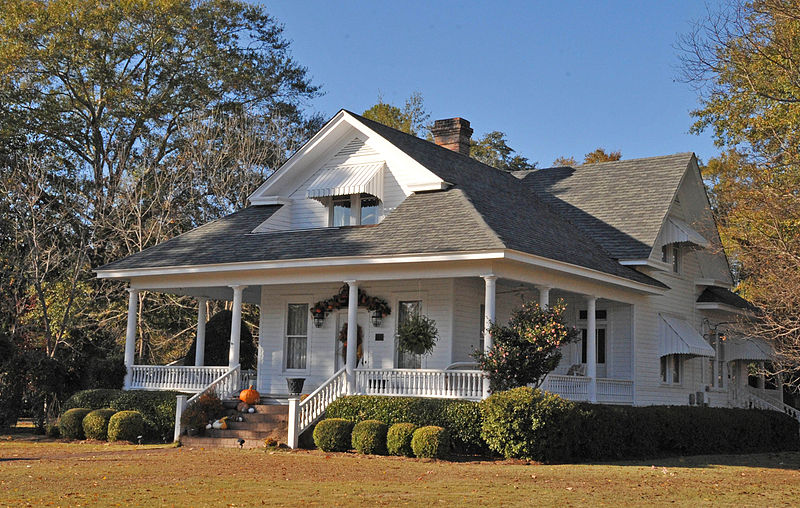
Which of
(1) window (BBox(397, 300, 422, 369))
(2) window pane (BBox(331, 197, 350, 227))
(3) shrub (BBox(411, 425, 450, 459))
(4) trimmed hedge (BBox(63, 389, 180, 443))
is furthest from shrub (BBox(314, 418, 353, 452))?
(2) window pane (BBox(331, 197, 350, 227))

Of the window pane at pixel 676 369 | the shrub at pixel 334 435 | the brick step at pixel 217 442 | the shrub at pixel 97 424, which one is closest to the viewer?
the shrub at pixel 334 435

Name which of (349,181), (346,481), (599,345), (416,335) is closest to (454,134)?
(349,181)

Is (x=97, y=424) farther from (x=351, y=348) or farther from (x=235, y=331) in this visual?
(x=351, y=348)

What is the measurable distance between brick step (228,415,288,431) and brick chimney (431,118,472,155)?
12.5m

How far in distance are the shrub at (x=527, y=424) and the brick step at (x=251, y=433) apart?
4.89 metres

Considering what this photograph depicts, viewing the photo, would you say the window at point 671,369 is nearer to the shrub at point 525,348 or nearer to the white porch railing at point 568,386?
the white porch railing at point 568,386

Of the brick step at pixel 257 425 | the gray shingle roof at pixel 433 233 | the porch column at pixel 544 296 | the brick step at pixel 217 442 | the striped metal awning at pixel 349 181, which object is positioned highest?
the striped metal awning at pixel 349 181

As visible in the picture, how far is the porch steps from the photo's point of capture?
2122 cm

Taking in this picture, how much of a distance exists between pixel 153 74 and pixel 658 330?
2712 centimetres

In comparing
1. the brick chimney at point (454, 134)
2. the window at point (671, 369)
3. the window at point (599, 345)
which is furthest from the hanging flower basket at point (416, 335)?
the brick chimney at point (454, 134)

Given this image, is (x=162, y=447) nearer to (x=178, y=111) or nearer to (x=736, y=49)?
(x=736, y=49)

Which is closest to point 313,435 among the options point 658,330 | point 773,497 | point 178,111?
point 773,497

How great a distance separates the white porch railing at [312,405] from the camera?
2064 cm

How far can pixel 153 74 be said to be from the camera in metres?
43.4
